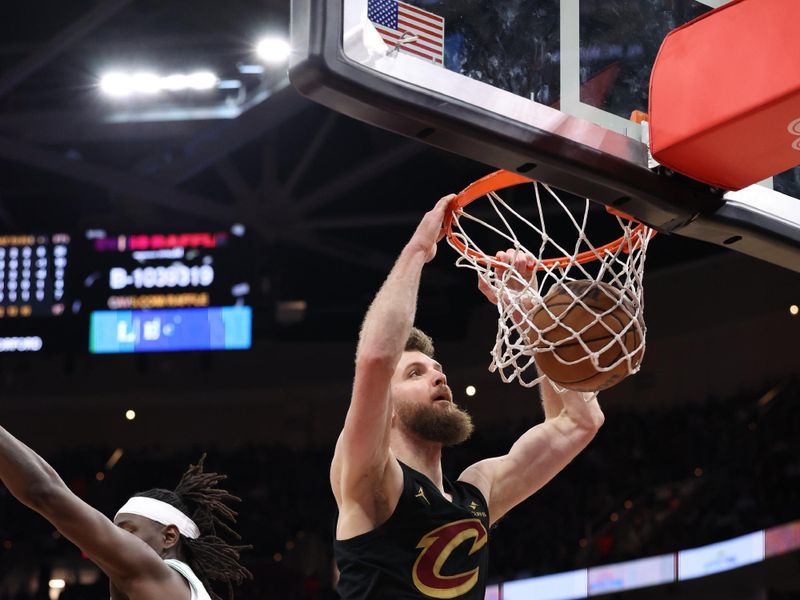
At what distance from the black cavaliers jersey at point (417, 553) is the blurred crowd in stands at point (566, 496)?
21.7 feet

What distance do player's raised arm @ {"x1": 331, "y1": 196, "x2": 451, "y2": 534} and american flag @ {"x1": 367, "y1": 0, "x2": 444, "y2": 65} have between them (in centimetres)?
66

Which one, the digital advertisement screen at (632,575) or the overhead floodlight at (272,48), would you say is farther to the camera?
the digital advertisement screen at (632,575)

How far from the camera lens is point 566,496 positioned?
10.1 metres

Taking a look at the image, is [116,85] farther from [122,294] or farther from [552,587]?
[552,587]

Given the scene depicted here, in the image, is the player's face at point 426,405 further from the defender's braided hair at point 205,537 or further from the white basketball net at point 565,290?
the defender's braided hair at point 205,537

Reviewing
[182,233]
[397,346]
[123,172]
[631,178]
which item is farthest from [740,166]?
[123,172]

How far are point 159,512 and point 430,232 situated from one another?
1.15 meters

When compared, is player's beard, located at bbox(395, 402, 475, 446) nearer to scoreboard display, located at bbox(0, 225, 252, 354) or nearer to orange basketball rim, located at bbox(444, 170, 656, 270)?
orange basketball rim, located at bbox(444, 170, 656, 270)

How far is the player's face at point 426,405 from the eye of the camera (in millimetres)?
3342

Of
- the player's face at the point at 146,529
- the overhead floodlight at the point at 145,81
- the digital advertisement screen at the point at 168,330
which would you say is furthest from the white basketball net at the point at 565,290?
the overhead floodlight at the point at 145,81

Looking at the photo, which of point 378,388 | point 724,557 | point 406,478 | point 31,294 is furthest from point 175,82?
point 378,388

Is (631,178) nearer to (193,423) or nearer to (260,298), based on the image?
(260,298)

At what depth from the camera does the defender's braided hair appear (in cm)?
344

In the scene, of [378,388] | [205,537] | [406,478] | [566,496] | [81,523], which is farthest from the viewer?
[566,496]
